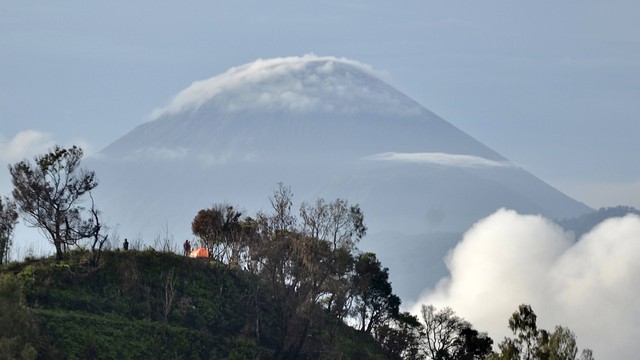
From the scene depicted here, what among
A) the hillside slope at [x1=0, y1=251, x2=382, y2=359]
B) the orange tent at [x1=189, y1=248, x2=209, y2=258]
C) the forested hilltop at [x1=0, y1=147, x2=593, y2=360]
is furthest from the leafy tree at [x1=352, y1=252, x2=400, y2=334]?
the orange tent at [x1=189, y1=248, x2=209, y2=258]

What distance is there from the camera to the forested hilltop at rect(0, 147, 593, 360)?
3912 inches

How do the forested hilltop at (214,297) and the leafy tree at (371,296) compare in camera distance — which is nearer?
the forested hilltop at (214,297)

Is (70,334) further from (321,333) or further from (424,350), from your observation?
(424,350)

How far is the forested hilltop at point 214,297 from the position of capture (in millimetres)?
99375

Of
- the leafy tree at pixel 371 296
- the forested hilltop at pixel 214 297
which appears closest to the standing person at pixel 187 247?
the forested hilltop at pixel 214 297

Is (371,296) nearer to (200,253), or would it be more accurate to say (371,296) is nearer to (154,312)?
(200,253)

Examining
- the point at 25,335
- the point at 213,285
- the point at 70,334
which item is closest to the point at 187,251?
the point at 213,285

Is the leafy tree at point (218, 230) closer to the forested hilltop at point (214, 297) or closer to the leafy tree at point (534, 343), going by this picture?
the forested hilltop at point (214, 297)

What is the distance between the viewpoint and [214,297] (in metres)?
116

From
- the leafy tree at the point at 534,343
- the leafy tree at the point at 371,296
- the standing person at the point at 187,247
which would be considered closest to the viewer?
the leafy tree at the point at 534,343

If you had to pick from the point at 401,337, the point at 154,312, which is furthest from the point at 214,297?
the point at 401,337

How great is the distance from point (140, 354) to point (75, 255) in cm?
1580

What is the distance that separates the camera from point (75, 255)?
374 feet

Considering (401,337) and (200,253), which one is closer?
(200,253)
